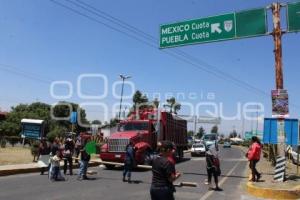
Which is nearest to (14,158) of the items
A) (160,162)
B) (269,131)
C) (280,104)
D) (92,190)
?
(92,190)

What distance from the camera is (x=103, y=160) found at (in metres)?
25.2

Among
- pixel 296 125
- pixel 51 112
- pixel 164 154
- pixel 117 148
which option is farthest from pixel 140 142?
pixel 51 112

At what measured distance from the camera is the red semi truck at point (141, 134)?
24.8 m

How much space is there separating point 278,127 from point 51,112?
275ft

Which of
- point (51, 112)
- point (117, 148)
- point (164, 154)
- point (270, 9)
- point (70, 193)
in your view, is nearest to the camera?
point (164, 154)

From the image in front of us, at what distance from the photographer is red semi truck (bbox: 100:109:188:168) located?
24770 mm

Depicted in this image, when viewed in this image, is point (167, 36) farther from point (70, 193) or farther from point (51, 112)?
point (51, 112)

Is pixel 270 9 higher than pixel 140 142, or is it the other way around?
pixel 270 9

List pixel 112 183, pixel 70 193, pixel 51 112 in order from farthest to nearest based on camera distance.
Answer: pixel 51 112 → pixel 112 183 → pixel 70 193

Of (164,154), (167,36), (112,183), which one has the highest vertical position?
(167,36)

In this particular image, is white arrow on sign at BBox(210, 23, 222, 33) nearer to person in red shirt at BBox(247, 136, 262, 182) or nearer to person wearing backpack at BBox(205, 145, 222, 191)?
person in red shirt at BBox(247, 136, 262, 182)

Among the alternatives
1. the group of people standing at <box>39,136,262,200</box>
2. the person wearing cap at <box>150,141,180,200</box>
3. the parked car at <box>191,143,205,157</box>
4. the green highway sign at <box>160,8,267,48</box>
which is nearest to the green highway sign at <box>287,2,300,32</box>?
the green highway sign at <box>160,8,267,48</box>

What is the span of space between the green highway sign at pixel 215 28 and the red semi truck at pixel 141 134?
6.45 meters

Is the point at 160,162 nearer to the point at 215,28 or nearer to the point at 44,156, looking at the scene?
the point at 215,28
